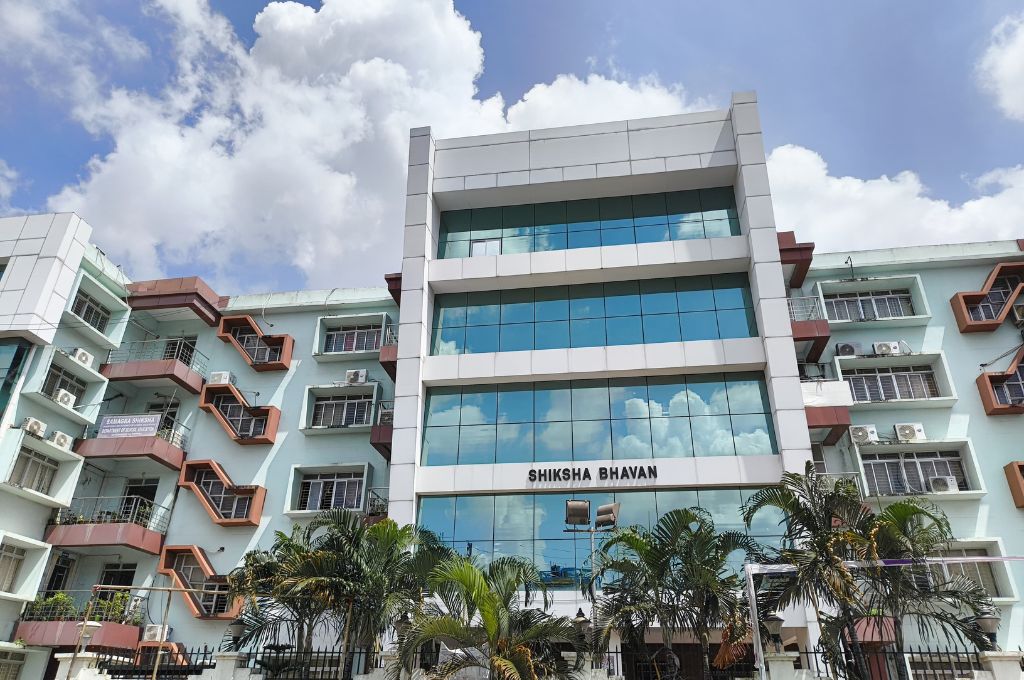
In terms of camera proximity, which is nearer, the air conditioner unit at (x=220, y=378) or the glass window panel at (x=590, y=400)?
the glass window panel at (x=590, y=400)

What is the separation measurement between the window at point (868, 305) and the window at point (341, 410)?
16684 mm

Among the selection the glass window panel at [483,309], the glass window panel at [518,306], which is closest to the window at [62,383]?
the glass window panel at [483,309]

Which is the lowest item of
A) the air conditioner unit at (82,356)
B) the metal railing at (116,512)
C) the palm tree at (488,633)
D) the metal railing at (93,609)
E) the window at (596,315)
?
the palm tree at (488,633)

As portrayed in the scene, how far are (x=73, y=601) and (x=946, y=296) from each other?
101 feet

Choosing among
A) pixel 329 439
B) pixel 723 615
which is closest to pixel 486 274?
pixel 329 439

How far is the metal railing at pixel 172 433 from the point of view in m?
26.2

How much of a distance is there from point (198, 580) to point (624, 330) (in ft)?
54.0

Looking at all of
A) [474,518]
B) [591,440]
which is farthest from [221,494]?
[591,440]

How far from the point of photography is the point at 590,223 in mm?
26188

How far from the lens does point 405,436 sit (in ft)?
75.1

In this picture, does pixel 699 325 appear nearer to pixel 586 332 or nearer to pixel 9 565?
pixel 586 332

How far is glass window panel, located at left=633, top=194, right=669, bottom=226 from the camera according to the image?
1018 inches

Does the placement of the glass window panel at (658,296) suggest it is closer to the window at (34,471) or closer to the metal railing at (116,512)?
Answer: the metal railing at (116,512)

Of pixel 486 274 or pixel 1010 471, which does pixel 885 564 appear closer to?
pixel 1010 471
